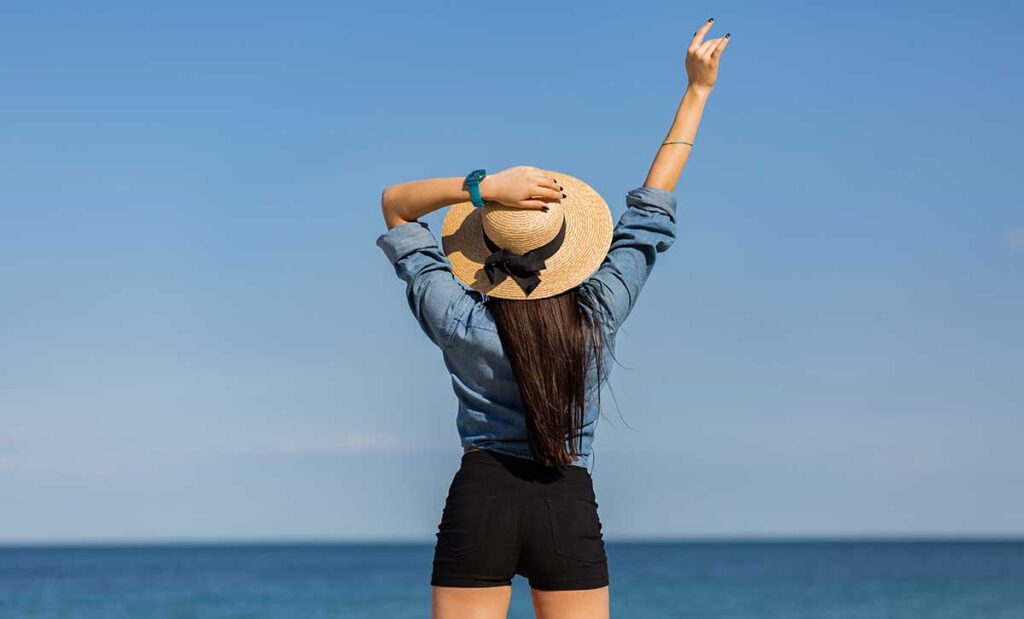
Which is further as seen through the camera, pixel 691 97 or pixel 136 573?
pixel 136 573

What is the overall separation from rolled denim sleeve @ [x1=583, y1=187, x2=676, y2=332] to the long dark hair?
0.07 m

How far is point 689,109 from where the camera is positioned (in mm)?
2908

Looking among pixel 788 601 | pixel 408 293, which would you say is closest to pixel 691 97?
pixel 408 293

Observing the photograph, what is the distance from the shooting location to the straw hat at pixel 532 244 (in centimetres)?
257

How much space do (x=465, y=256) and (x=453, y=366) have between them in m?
0.26

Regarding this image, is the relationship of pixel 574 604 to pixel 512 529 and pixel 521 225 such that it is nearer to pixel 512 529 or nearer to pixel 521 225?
pixel 512 529

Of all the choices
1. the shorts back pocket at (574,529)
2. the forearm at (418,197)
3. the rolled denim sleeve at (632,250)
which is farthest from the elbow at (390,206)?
the shorts back pocket at (574,529)

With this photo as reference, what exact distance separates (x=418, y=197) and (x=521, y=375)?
46 cm

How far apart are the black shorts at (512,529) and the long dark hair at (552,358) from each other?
0.07m

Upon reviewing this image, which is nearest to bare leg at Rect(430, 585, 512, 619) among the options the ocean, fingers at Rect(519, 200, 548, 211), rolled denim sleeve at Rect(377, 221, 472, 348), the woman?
the woman

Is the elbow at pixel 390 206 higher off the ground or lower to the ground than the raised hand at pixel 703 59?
lower

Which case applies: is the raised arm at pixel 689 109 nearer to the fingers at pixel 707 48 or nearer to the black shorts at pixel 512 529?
the fingers at pixel 707 48

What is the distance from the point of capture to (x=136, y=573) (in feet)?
171

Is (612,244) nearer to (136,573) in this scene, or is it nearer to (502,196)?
(502,196)
